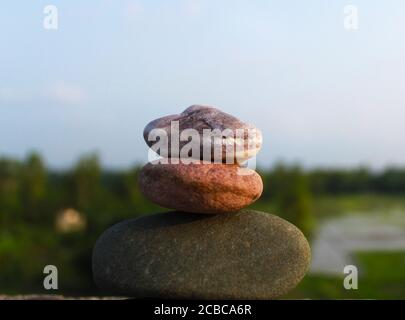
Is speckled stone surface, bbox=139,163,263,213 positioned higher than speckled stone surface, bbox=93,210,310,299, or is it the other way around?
speckled stone surface, bbox=139,163,263,213

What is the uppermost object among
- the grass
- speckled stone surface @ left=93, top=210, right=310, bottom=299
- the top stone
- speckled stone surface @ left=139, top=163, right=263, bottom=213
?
the top stone

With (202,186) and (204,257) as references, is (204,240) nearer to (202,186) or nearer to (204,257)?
(204,257)

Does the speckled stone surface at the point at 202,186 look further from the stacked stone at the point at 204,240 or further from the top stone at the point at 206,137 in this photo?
the top stone at the point at 206,137

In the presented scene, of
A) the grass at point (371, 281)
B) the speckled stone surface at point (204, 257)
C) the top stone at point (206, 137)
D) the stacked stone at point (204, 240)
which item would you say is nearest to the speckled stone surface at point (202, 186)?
the stacked stone at point (204, 240)

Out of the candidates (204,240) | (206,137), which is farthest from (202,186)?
(204,240)

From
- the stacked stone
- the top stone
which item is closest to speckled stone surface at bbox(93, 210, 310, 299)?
the stacked stone

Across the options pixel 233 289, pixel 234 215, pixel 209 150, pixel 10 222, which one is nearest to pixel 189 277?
pixel 233 289

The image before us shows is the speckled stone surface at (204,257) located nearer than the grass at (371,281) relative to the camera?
Yes

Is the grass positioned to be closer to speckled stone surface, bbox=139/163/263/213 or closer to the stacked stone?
the stacked stone
